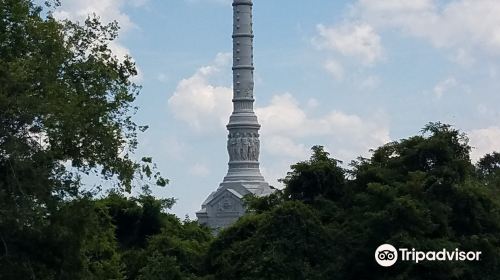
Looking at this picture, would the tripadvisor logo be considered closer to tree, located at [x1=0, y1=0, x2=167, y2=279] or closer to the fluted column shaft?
tree, located at [x1=0, y1=0, x2=167, y2=279]

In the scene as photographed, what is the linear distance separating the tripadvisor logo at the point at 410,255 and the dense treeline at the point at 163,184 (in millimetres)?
155

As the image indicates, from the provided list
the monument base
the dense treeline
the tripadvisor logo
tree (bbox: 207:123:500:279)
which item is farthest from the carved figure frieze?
the tripadvisor logo

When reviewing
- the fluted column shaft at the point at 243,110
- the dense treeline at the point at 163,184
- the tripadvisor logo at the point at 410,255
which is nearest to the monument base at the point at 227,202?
the fluted column shaft at the point at 243,110

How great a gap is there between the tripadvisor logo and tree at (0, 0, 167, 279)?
5.45 meters

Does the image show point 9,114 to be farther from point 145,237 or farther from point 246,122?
point 246,122

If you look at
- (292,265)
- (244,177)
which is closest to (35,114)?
(292,265)

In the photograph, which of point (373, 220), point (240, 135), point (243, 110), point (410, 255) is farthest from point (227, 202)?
point (410, 255)

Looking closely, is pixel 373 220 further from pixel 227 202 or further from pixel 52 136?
pixel 227 202

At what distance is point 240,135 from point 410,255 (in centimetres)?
5360

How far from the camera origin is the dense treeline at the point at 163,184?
18547mm

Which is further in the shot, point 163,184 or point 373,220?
point 373,220

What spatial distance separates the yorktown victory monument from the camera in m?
75.4

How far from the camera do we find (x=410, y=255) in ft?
74.7

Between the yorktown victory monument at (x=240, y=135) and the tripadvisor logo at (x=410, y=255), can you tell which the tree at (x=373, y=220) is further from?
the yorktown victory monument at (x=240, y=135)
